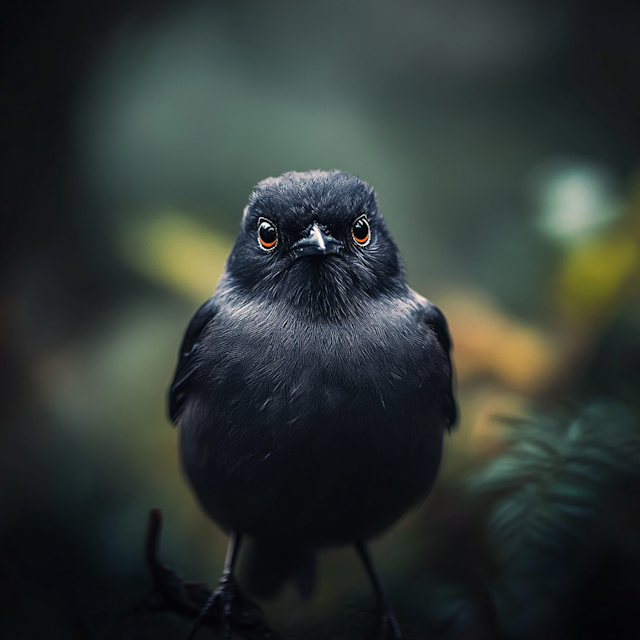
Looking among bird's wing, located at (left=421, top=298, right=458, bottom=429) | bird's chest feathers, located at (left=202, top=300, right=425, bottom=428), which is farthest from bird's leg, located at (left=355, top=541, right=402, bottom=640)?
bird's chest feathers, located at (left=202, top=300, right=425, bottom=428)

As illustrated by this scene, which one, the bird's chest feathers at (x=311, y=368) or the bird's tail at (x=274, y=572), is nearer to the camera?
the bird's chest feathers at (x=311, y=368)

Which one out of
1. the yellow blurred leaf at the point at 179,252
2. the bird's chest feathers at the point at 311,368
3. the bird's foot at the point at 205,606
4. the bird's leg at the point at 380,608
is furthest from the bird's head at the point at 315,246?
the bird's leg at the point at 380,608

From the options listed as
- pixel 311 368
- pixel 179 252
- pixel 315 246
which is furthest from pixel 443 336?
pixel 179 252

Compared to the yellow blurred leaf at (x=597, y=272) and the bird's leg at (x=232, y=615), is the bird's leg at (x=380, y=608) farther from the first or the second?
the yellow blurred leaf at (x=597, y=272)

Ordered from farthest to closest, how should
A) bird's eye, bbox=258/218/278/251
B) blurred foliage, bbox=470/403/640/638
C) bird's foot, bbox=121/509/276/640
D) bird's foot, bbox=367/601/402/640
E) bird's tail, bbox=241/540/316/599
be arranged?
bird's tail, bbox=241/540/316/599, bird's foot, bbox=367/601/402/640, blurred foliage, bbox=470/403/640/638, bird's foot, bbox=121/509/276/640, bird's eye, bbox=258/218/278/251

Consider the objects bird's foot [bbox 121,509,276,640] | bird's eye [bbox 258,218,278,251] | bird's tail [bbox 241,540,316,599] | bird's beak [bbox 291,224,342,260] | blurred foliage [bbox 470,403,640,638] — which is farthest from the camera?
bird's tail [bbox 241,540,316,599]

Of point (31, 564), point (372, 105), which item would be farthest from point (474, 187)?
point (31, 564)

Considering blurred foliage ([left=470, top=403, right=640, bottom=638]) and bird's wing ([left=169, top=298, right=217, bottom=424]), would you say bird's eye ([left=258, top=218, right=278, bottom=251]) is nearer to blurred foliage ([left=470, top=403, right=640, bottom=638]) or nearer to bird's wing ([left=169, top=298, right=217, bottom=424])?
bird's wing ([left=169, top=298, right=217, bottom=424])

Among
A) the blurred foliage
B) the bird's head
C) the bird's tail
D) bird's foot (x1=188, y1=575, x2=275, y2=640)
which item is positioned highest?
the bird's head
